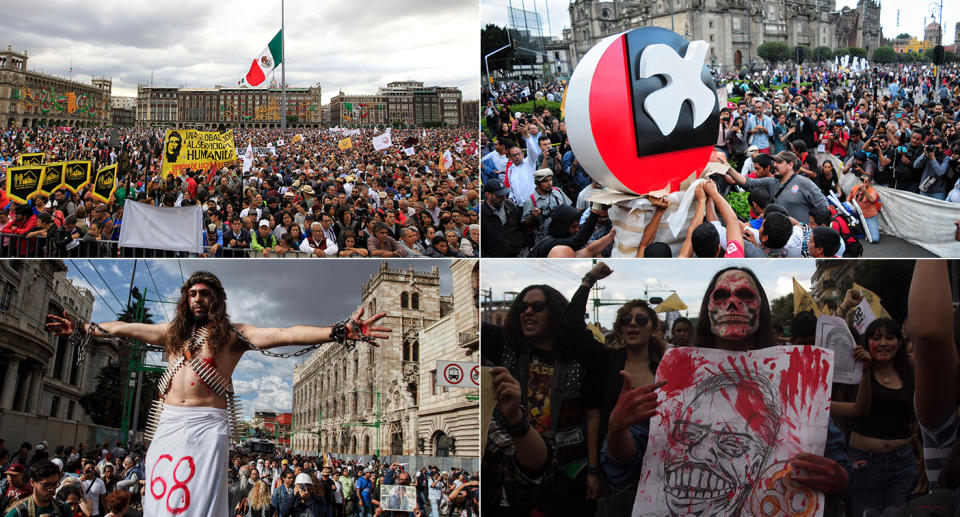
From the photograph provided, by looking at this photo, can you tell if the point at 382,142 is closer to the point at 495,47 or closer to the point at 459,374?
the point at 495,47

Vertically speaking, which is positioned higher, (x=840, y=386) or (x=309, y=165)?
(x=309, y=165)

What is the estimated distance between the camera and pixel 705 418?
4938mm

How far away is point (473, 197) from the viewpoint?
6.69m

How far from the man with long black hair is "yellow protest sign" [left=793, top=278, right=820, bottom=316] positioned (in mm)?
2925

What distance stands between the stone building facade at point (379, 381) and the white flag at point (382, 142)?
5210 millimetres

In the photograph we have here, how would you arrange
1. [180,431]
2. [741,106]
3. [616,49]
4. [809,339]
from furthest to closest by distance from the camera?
[741,106] → [809,339] → [616,49] → [180,431]

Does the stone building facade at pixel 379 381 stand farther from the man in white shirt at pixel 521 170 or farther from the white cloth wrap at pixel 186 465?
the white cloth wrap at pixel 186 465

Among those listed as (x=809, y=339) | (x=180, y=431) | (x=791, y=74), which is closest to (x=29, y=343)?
(x=180, y=431)

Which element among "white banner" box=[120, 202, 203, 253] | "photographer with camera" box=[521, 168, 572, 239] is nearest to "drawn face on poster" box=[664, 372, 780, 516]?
"photographer with camera" box=[521, 168, 572, 239]

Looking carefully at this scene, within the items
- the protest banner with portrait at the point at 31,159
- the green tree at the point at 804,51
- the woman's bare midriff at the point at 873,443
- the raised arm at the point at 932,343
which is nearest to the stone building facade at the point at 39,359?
the protest banner with portrait at the point at 31,159

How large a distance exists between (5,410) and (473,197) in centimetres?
401

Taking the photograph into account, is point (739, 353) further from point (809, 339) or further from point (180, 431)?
point (180, 431)

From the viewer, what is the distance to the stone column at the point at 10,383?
16.8 feet

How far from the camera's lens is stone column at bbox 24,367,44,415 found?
5152mm
